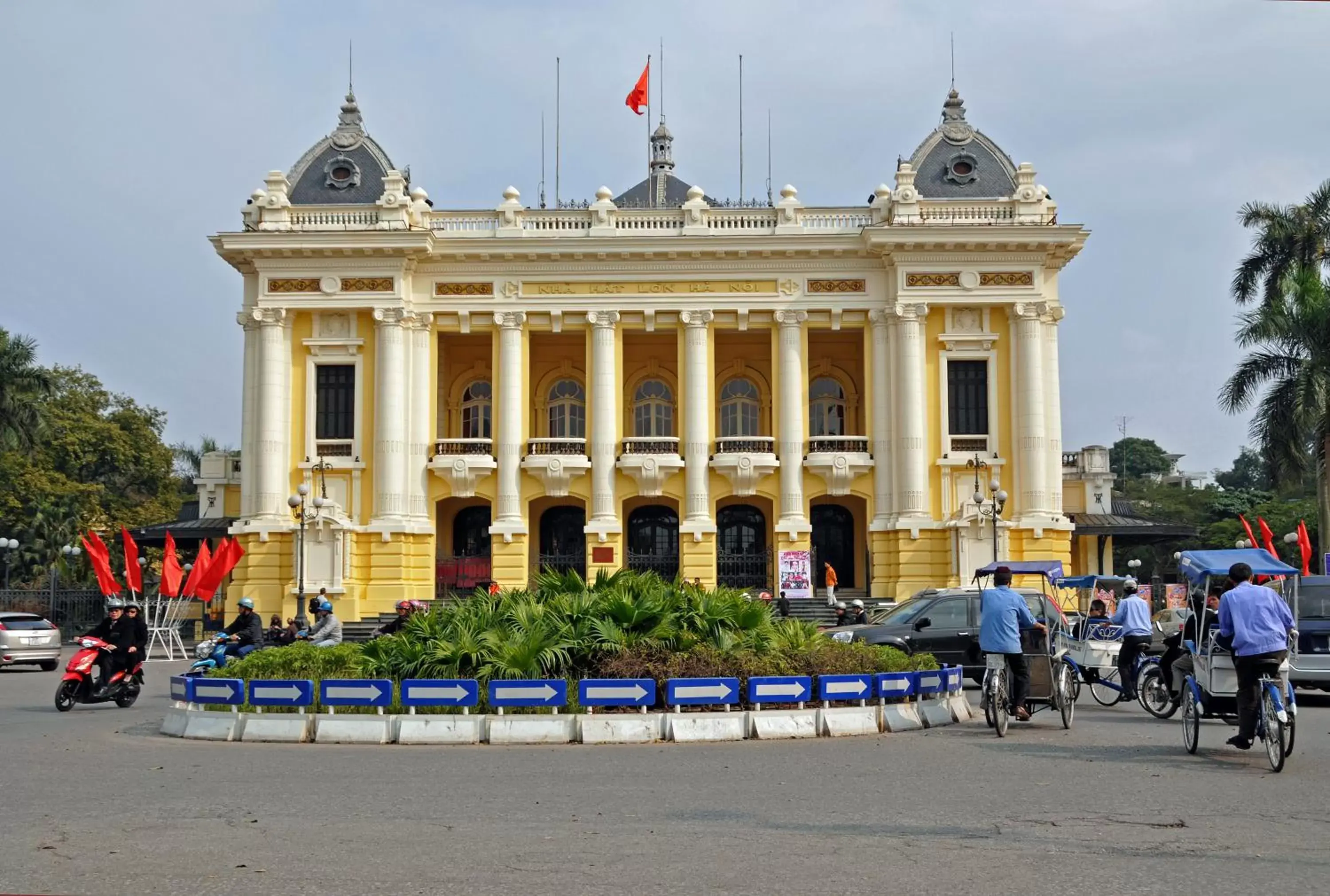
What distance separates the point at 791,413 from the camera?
43.6 meters

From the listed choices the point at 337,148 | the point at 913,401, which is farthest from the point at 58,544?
the point at 913,401

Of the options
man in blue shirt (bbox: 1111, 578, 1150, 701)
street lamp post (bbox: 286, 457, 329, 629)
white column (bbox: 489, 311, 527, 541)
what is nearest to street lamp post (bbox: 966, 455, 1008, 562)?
white column (bbox: 489, 311, 527, 541)

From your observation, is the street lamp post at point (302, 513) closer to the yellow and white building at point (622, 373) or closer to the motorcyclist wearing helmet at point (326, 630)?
the yellow and white building at point (622, 373)

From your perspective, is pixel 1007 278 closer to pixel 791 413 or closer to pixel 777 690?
pixel 791 413

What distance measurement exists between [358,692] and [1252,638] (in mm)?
8813

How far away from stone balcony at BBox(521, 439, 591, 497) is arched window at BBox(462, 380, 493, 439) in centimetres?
352

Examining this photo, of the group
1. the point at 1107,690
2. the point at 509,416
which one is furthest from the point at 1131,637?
the point at 509,416

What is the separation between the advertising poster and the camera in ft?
138

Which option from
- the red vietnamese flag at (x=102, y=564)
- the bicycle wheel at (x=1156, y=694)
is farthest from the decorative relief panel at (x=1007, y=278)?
the bicycle wheel at (x=1156, y=694)

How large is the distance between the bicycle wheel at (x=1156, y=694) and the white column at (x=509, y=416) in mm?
26946

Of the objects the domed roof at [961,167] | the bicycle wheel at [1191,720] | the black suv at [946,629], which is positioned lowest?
the bicycle wheel at [1191,720]

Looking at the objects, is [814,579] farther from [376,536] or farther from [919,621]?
[919,621]

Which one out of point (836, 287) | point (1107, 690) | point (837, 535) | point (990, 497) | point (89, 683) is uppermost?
point (836, 287)

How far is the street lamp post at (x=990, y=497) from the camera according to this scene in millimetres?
38438
